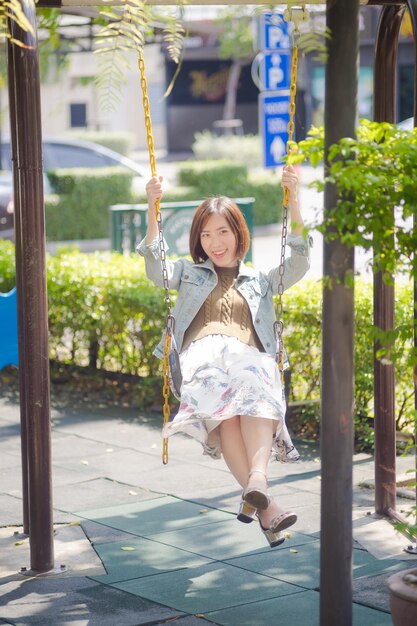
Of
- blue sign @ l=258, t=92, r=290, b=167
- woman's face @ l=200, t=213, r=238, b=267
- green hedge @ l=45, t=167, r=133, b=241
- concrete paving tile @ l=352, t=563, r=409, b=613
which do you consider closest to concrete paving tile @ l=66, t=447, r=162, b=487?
woman's face @ l=200, t=213, r=238, b=267

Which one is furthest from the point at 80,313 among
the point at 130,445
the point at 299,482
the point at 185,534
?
the point at 185,534

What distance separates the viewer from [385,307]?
17.3 ft

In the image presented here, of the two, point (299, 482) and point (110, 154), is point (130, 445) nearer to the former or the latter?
point (299, 482)

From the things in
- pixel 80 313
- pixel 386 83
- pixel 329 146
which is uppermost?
pixel 386 83

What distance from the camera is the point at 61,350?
9328mm

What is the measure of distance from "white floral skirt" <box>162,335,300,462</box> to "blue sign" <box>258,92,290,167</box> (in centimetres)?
560

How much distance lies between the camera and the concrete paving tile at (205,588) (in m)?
4.30

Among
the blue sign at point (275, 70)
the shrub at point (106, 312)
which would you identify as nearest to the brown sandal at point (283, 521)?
the shrub at point (106, 312)

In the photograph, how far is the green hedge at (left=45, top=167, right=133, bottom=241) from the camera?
17.6m

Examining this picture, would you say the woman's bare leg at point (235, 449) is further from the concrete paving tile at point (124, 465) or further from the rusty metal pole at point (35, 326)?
the concrete paving tile at point (124, 465)

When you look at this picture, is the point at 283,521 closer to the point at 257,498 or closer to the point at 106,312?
the point at 257,498

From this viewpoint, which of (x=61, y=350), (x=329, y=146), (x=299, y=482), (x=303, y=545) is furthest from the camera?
(x=61, y=350)

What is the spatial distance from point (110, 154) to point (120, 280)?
12.5m

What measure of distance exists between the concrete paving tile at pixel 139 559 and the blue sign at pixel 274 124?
5.90 m
